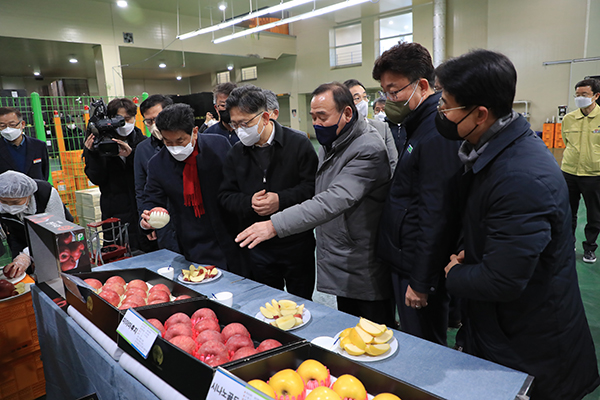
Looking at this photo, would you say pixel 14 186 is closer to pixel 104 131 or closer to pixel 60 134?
pixel 104 131

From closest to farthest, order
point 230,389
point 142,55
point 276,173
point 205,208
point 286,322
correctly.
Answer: point 230,389 → point 286,322 → point 276,173 → point 205,208 → point 142,55

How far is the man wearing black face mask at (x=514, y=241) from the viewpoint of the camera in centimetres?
104

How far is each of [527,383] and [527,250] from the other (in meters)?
0.35

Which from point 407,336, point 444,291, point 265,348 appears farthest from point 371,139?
point 265,348

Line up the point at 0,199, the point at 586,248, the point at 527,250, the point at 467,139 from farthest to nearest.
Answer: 1. the point at 586,248
2. the point at 0,199
3. the point at 467,139
4. the point at 527,250

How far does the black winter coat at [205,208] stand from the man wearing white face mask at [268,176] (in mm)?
126

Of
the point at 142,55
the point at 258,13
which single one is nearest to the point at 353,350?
the point at 258,13

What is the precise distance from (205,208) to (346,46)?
44.3 feet

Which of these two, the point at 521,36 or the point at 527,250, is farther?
the point at 521,36

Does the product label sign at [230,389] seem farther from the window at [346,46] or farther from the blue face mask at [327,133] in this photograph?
the window at [346,46]

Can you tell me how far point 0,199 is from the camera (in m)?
2.29

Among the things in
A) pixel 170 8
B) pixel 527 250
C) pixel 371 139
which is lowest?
pixel 527 250

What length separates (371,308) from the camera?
6.27 ft

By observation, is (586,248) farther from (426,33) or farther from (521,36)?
(426,33)
